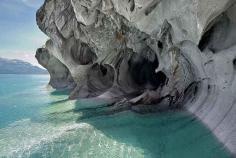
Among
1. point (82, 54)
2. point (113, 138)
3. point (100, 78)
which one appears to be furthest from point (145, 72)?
point (113, 138)

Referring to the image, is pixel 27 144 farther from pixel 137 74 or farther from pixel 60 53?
pixel 60 53

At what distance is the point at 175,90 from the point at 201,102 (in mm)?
3278

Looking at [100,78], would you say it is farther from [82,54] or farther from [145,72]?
[145,72]

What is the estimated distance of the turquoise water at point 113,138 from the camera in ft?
29.1

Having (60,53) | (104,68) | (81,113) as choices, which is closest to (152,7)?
(81,113)

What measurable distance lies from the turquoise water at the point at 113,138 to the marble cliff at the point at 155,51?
0.69 metres

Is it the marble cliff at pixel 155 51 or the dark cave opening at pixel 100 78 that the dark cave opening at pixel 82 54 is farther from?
the dark cave opening at pixel 100 78

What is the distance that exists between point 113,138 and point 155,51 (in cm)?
851

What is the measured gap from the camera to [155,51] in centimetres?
1780

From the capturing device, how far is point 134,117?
13.6 m

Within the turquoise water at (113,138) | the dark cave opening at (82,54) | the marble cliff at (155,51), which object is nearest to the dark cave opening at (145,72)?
the marble cliff at (155,51)

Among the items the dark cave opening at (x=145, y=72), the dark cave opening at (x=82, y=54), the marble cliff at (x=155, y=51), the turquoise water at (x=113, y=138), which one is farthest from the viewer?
the dark cave opening at (x=82, y=54)

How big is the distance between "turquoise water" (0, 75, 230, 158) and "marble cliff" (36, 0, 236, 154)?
691 mm

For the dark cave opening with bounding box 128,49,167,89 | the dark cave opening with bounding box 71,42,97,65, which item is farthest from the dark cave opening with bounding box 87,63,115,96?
the dark cave opening with bounding box 128,49,167,89
